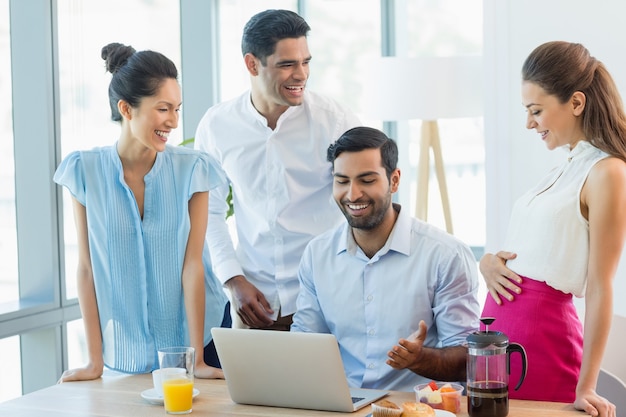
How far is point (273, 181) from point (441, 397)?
121 centimetres

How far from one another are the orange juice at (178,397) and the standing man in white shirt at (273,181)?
2.78 ft

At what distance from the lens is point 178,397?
2062 millimetres

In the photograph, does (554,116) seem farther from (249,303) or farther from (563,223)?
(249,303)

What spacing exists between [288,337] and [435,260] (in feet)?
2.17

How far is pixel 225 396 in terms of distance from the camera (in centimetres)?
221

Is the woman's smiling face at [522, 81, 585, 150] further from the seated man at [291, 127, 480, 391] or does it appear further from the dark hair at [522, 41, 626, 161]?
the seated man at [291, 127, 480, 391]

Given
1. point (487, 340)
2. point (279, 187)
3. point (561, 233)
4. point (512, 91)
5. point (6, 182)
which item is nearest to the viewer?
point (487, 340)

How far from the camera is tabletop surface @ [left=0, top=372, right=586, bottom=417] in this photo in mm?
2014

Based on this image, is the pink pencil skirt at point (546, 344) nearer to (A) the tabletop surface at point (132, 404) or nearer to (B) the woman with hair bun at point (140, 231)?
(A) the tabletop surface at point (132, 404)

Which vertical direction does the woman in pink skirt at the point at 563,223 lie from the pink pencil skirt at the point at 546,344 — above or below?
above

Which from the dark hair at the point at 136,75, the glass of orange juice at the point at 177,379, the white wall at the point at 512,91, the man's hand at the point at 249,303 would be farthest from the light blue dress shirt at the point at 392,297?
the white wall at the point at 512,91

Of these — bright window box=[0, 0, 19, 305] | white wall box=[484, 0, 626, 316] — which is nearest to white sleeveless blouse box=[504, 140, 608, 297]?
white wall box=[484, 0, 626, 316]

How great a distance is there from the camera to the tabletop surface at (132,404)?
2014mm

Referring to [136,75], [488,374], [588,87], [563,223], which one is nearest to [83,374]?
[136,75]
